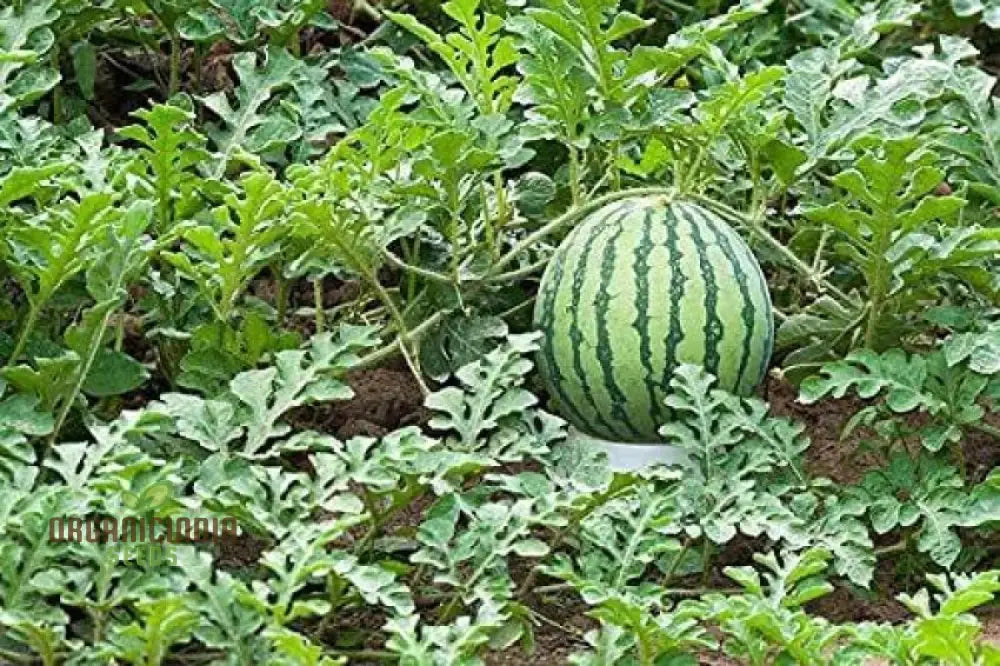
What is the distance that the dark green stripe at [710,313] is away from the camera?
2865mm

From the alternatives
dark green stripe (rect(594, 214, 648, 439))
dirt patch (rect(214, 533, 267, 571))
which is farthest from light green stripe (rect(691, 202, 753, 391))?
dirt patch (rect(214, 533, 267, 571))

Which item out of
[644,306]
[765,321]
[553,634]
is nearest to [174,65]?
[644,306]

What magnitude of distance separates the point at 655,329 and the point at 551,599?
44cm

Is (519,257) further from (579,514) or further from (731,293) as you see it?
(579,514)

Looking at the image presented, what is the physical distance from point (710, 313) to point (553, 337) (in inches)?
9.9

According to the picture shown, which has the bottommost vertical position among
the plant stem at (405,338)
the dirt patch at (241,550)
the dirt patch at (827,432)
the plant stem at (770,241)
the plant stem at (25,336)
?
the dirt patch at (827,432)

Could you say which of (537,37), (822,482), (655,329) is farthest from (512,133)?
(822,482)

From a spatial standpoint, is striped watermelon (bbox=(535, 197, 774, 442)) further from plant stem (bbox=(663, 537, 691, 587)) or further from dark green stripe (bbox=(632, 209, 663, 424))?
plant stem (bbox=(663, 537, 691, 587))

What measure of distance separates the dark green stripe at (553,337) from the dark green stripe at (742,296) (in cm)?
24

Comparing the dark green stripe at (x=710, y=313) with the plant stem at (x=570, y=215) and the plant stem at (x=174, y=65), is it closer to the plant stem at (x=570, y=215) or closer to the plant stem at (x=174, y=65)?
the plant stem at (x=570, y=215)

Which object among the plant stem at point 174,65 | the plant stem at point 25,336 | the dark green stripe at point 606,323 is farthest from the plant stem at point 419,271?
the plant stem at point 174,65

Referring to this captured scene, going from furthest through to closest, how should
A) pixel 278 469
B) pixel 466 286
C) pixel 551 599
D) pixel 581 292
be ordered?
pixel 466 286
pixel 581 292
pixel 551 599
pixel 278 469

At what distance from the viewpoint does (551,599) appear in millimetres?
2715

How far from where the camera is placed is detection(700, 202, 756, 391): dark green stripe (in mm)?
2898
